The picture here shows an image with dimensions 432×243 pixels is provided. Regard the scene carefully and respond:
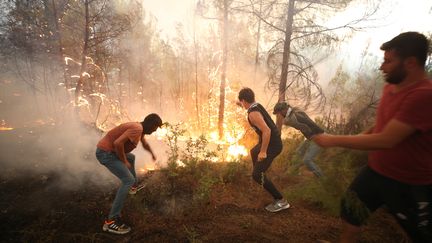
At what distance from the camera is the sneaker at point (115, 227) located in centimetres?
417

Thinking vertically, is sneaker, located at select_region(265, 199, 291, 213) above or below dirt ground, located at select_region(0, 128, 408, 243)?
above

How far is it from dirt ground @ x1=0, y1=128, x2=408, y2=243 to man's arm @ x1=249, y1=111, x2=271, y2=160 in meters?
1.13

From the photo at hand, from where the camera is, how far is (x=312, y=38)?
862cm

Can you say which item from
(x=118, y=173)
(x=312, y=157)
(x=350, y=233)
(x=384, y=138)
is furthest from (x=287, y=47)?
(x=384, y=138)

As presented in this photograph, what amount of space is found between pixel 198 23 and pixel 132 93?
450 inches

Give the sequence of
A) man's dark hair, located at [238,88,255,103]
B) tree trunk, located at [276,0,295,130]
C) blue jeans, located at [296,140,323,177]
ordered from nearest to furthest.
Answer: man's dark hair, located at [238,88,255,103] < blue jeans, located at [296,140,323,177] < tree trunk, located at [276,0,295,130]

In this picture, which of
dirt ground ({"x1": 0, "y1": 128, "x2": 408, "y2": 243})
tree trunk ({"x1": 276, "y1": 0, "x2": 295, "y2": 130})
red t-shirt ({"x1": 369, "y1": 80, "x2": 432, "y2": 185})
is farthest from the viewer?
tree trunk ({"x1": 276, "y1": 0, "x2": 295, "y2": 130})

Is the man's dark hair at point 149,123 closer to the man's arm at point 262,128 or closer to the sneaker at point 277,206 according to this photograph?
the man's arm at point 262,128

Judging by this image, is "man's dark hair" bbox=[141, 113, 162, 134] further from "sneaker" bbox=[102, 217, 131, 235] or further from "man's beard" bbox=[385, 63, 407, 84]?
"man's beard" bbox=[385, 63, 407, 84]

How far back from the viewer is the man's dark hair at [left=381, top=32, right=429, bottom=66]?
2123 mm

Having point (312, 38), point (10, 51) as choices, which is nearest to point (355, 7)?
point (312, 38)

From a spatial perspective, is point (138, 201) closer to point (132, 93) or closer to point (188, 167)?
point (188, 167)

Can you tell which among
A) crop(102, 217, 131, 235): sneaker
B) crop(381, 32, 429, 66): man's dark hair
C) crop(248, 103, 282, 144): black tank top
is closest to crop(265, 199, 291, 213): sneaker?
crop(248, 103, 282, 144): black tank top

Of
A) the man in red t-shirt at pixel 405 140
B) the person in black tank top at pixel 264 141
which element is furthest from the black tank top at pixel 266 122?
the man in red t-shirt at pixel 405 140
